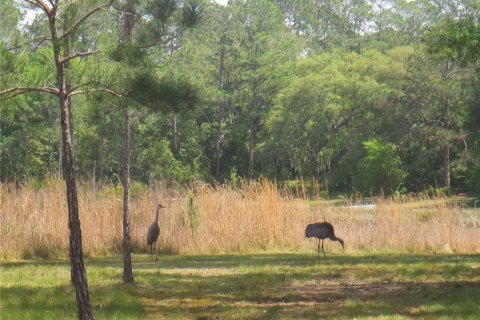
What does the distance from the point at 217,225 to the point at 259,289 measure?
22.2 feet

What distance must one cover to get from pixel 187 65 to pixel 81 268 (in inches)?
1794

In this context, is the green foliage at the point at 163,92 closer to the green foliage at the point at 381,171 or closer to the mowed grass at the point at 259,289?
the mowed grass at the point at 259,289

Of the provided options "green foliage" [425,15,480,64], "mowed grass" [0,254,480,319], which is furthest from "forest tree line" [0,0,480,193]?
"mowed grass" [0,254,480,319]

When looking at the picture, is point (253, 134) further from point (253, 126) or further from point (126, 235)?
point (126, 235)

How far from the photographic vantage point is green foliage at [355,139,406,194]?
42.3 m

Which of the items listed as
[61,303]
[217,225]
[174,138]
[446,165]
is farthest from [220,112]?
[61,303]

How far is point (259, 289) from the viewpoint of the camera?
9.96 m

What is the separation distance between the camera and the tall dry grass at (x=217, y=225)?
15.6m

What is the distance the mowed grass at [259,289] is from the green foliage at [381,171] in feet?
93.2

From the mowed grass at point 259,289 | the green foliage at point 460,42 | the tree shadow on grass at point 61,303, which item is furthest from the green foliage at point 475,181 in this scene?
the tree shadow on grass at point 61,303

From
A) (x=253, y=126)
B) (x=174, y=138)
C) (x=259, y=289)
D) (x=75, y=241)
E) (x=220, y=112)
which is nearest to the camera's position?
(x=75, y=241)

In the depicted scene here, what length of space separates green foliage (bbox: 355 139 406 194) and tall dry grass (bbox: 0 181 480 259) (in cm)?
2452

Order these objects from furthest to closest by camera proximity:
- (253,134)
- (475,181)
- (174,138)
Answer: (253,134) → (174,138) → (475,181)

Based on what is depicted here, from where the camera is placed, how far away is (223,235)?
16.6 m
